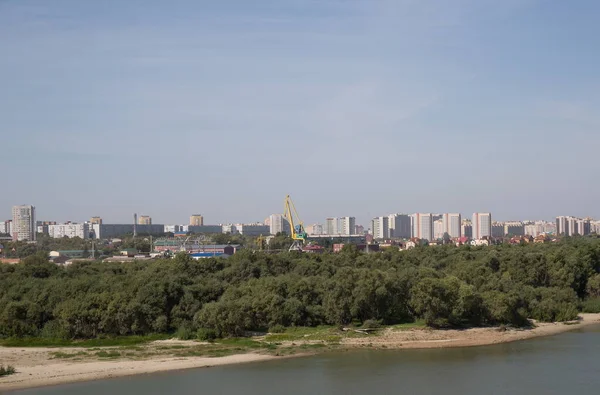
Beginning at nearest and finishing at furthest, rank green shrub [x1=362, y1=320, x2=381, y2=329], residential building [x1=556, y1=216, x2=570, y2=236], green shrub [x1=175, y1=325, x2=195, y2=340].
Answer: green shrub [x1=175, y1=325, x2=195, y2=340] → green shrub [x1=362, y1=320, x2=381, y2=329] → residential building [x1=556, y1=216, x2=570, y2=236]

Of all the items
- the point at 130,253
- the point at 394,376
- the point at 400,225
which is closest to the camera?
the point at 394,376

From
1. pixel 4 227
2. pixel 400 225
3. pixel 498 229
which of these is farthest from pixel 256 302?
pixel 4 227

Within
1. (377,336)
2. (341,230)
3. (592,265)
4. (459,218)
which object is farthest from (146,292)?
(341,230)

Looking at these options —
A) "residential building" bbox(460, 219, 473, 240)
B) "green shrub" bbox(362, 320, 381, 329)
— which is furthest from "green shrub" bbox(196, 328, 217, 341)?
"residential building" bbox(460, 219, 473, 240)

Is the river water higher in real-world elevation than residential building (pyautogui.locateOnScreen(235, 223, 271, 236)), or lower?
lower

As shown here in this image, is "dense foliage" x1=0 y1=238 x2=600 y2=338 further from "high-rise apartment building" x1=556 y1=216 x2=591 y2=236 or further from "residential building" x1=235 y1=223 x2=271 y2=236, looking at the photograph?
"residential building" x1=235 y1=223 x2=271 y2=236

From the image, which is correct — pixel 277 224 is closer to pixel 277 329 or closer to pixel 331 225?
pixel 331 225
